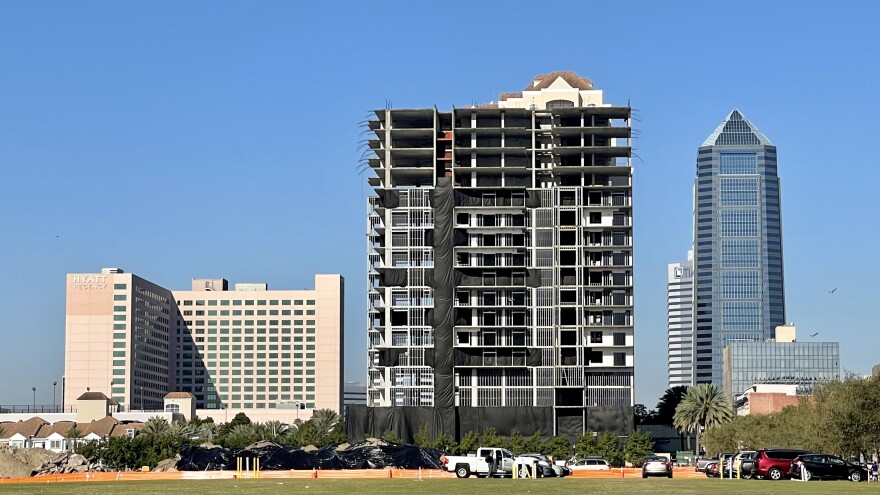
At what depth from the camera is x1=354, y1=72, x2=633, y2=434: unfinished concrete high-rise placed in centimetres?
18425

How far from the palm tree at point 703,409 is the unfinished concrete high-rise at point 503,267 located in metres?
15.2

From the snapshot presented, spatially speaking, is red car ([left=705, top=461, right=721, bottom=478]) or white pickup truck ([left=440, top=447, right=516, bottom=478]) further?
red car ([left=705, top=461, right=721, bottom=478])

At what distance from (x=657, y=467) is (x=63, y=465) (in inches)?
2384

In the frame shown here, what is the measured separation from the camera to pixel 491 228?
188500 millimetres

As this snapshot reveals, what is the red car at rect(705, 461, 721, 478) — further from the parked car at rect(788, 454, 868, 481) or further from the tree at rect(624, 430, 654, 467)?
the tree at rect(624, 430, 654, 467)

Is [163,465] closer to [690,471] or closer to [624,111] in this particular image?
[690,471]

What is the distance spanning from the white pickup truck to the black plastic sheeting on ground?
54.0 ft

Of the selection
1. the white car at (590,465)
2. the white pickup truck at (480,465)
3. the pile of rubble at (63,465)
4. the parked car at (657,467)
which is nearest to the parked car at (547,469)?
the white pickup truck at (480,465)

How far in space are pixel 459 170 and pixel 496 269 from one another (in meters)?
15.2

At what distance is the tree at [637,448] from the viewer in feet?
543

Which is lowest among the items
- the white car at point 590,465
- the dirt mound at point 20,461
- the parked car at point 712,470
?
the white car at point 590,465

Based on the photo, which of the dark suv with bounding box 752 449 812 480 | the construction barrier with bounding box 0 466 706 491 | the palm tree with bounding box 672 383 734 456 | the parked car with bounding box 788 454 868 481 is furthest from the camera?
the palm tree with bounding box 672 383 734 456

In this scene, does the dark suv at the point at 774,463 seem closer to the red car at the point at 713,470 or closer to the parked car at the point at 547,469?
the red car at the point at 713,470

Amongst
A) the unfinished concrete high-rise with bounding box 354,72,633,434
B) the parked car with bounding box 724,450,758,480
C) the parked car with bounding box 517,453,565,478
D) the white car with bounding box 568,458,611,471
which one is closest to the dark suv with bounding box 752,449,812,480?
the parked car with bounding box 724,450,758,480
